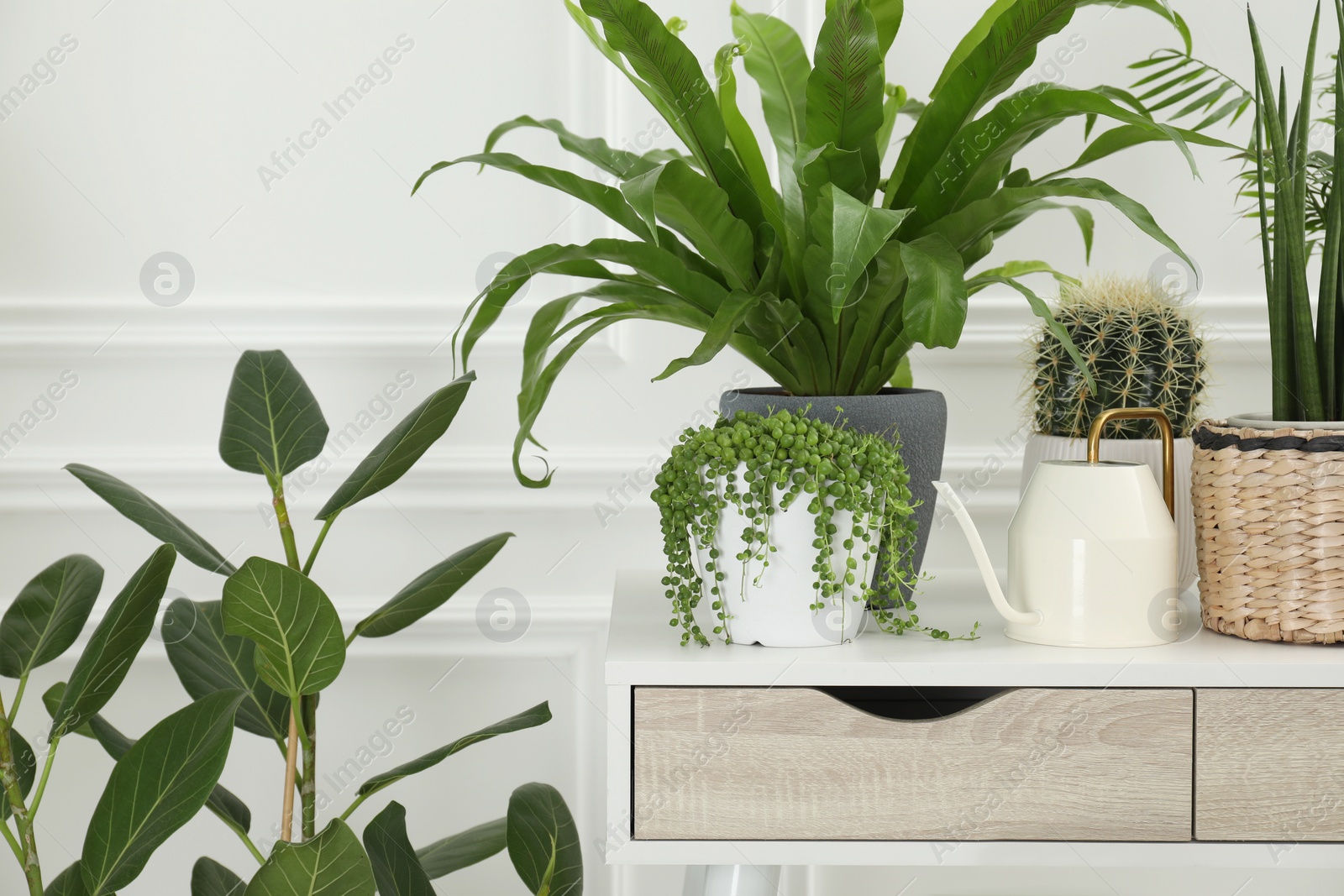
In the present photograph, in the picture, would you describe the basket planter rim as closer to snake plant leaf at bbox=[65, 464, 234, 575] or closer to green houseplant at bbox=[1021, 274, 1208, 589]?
green houseplant at bbox=[1021, 274, 1208, 589]

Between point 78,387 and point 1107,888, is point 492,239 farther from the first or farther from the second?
point 1107,888

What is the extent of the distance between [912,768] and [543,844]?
0.43 metres

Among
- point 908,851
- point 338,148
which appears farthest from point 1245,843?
point 338,148

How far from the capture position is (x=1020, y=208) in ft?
2.78

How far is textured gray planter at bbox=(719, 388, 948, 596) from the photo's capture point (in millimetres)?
856

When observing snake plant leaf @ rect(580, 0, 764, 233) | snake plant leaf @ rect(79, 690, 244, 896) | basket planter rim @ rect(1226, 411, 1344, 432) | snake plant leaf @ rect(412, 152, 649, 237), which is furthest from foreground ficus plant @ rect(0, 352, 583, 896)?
basket planter rim @ rect(1226, 411, 1344, 432)

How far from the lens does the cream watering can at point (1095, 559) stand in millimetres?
776

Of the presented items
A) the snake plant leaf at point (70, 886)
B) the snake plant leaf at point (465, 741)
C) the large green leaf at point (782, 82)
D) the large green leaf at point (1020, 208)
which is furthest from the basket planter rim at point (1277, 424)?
the snake plant leaf at point (70, 886)

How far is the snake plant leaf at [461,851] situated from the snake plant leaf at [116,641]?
35 centimetres

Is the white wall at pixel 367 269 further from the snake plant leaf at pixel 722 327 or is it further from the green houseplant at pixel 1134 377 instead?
the snake plant leaf at pixel 722 327

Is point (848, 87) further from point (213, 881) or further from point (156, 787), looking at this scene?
point (213, 881)

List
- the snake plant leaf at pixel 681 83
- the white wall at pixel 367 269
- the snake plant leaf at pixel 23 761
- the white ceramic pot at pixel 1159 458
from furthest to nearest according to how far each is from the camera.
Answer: the white wall at pixel 367 269 < the snake plant leaf at pixel 23 761 < the white ceramic pot at pixel 1159 458 < the snake plant leaf at pixel 681 83

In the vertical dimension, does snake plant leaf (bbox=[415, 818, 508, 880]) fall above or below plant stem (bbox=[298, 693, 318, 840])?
below

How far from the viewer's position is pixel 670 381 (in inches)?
50.8
